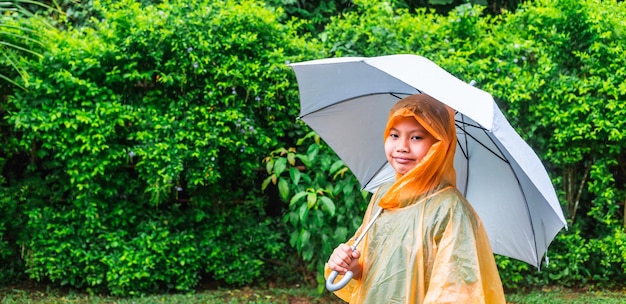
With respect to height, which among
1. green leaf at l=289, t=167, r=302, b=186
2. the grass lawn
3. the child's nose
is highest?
the child's nose

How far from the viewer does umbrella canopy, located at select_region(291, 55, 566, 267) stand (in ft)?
7.02

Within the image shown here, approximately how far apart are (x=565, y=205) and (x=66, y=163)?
3.76m

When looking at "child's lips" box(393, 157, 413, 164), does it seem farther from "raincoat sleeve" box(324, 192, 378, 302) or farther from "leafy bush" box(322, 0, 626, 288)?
"leafy bush" box(322, 0, 626, 288)

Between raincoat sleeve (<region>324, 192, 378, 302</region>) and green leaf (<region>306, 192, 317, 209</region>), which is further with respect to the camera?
green leaf (<region>306, 192, 317, 209</region>)

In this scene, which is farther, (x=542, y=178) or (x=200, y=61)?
(x=200, y=61)

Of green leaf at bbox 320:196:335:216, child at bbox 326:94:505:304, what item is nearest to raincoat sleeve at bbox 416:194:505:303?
child at bbox 326:94:505:304

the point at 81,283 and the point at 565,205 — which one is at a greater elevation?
the point at 565,205

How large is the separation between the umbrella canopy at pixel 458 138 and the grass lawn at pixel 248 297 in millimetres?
2226

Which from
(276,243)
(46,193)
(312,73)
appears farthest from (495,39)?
(46,193)

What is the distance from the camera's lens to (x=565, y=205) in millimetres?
5195

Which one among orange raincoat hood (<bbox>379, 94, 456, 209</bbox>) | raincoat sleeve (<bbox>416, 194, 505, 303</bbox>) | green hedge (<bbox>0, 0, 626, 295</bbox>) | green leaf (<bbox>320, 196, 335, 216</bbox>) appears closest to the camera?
raincoat sleeve (<bbox>416, 194, 505, 303</bbox>)

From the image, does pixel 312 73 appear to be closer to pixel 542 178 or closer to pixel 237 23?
pixel 542 178

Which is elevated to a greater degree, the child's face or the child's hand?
the child's face

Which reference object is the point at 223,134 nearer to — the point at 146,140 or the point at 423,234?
the point at 146,140
